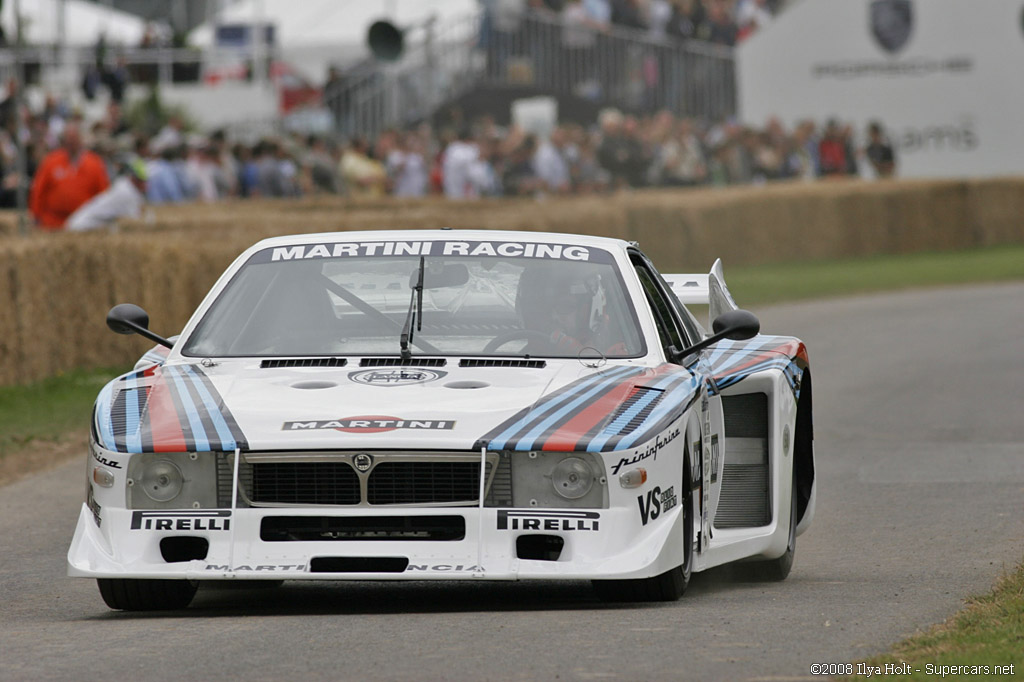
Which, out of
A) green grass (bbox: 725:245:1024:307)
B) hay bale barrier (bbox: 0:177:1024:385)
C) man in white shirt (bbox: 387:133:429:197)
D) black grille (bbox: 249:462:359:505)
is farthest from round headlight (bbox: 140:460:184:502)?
man in white shirt (bbox: 387:133:429:197)

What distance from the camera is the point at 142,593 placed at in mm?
6641

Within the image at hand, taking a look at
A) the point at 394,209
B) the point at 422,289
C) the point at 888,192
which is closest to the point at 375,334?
the point at 422,289

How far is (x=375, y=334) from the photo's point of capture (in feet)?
24.0

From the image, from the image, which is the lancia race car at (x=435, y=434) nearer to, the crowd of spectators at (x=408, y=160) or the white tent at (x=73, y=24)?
the crowd of spectators at (x=408, y=160)

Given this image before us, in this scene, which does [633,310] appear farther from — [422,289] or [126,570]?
[126,570]

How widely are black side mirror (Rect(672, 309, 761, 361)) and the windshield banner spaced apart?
0.56 meters

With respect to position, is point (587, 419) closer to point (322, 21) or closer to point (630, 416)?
point (630, 416)

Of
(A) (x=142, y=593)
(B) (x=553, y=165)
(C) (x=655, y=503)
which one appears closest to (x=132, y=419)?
(A) (x=142, y=593)

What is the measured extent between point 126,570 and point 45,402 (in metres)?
8.98

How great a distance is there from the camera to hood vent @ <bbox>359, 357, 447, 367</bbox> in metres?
6.98

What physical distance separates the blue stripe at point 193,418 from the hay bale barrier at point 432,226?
841cm

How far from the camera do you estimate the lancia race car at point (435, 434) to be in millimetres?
6234

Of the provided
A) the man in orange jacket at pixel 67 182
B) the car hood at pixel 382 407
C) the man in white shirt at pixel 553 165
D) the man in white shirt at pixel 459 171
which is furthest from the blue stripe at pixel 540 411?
the man in white shirt at pixel 553 165

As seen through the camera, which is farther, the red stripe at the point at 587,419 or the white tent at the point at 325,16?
the white tent at the point at 325,16
